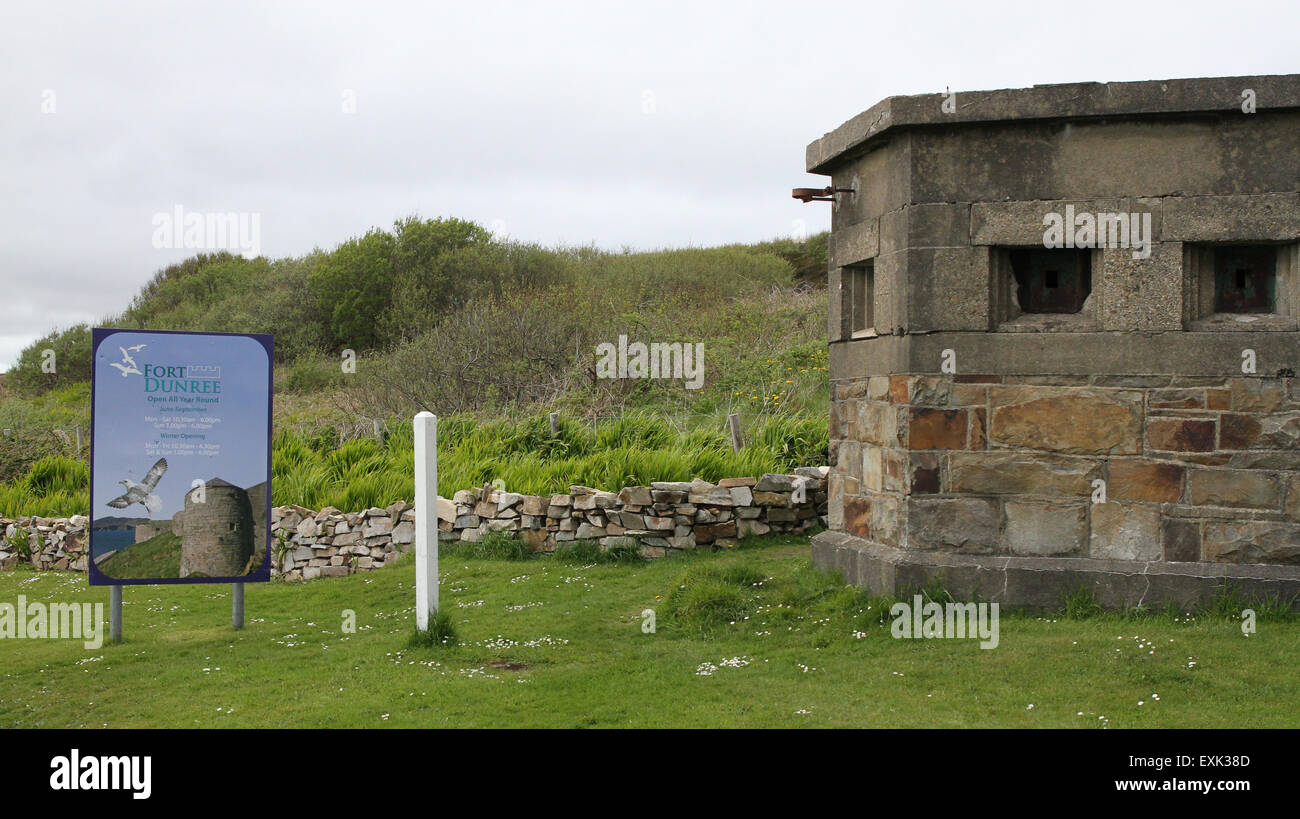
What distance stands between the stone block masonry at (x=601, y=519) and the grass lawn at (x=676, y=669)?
5.39 ft

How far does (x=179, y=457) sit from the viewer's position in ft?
27.8

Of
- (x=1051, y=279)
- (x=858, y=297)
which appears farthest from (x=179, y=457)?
(x=1051, y=279)

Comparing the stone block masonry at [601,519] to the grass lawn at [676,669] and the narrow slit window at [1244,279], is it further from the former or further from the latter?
the narrow slit window at [1244,279]

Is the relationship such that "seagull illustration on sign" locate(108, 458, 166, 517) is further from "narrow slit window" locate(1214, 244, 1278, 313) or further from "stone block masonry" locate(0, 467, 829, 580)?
"narrow slit window" locate(1214, 244, 1278, 313)

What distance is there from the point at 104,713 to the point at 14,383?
28.8m

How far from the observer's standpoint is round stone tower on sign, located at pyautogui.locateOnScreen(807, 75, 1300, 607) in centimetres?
714

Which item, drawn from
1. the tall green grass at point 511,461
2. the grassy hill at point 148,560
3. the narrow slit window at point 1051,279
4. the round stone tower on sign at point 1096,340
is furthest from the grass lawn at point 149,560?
the narrow slit window at point 1051,279

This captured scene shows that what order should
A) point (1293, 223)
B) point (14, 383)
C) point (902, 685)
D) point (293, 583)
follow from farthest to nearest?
point (14, 383) < point (293, 583) < point (1293, 223) < point (902, 685)

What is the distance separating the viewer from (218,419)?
336 inches

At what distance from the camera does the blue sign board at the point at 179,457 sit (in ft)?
27.3

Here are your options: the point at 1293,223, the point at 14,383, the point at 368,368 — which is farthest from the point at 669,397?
the point at 14,383

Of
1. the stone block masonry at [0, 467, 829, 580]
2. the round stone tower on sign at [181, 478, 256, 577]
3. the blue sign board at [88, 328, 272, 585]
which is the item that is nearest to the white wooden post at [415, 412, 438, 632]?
the blue sign board at [88, 328, 272, 585]

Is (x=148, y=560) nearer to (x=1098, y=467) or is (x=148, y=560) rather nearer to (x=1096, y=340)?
(x=1098, y=467)
